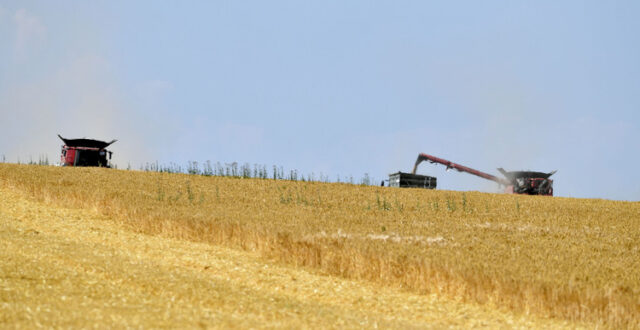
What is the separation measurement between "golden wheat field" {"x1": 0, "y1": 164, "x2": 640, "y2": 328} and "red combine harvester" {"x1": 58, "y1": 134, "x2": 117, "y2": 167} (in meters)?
6.35

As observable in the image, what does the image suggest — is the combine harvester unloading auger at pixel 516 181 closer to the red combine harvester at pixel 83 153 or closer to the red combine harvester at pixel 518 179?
the red combine harvester at pixel 518 179

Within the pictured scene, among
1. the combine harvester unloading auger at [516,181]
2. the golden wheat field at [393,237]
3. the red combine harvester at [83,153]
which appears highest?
the red combine harvester at [83,153]

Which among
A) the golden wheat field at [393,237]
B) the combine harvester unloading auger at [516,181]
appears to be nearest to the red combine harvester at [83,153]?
the golden wheat field at [393,237]

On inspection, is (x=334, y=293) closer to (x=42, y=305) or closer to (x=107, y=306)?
(x=107, y=306)

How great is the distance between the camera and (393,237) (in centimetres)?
1209

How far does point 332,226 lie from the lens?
13094 millimetres

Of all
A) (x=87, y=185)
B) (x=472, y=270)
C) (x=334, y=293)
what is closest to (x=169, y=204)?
(x=87, y=185)

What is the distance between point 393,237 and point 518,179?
705 inches

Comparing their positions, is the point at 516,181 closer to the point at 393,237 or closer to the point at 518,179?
the point at 518,179

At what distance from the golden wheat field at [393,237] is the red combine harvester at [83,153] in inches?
250

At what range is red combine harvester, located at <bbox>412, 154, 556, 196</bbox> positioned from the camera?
90.3 feet

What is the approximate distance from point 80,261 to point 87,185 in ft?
30.4

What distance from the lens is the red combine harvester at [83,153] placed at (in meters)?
27.2

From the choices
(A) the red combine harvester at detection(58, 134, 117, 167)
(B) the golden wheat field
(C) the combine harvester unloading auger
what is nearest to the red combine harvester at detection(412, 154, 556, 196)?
(C) the combine harvester unloading auger
